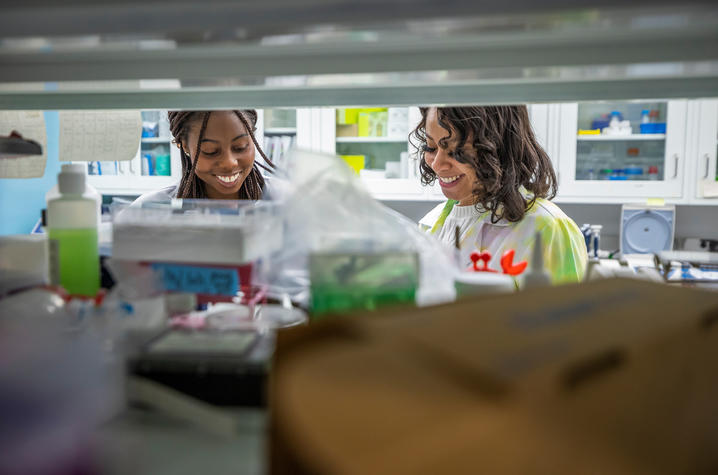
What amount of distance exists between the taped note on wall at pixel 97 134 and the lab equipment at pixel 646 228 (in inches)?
110

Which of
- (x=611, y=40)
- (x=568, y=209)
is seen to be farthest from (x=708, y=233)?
(x=611, y=40)

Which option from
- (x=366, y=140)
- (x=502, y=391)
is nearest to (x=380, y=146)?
(x=366, y=140)

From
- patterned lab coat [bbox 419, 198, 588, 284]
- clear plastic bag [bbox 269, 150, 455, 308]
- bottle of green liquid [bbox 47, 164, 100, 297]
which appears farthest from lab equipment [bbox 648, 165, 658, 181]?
bottle of green liquid [bbox 47, 164, 100, 297]

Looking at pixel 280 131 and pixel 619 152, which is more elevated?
pixel 280 131

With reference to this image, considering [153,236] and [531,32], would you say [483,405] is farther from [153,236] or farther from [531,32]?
[153,236]

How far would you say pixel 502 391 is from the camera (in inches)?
10.9

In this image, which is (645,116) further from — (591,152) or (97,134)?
(97,134)

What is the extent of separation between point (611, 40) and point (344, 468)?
0.51 m

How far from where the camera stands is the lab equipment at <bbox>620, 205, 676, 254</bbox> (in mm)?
2930

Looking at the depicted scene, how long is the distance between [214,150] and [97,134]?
71 cm

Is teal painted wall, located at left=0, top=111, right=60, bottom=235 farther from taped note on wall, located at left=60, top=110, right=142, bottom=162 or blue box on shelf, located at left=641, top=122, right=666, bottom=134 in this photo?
blue box on shelf, located at left=641, top=122, right=666, bottom=134

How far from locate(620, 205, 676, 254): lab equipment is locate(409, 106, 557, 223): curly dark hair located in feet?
5.11

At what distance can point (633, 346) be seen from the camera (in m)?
0.33

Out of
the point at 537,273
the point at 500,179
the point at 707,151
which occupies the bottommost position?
the point at 537,273
